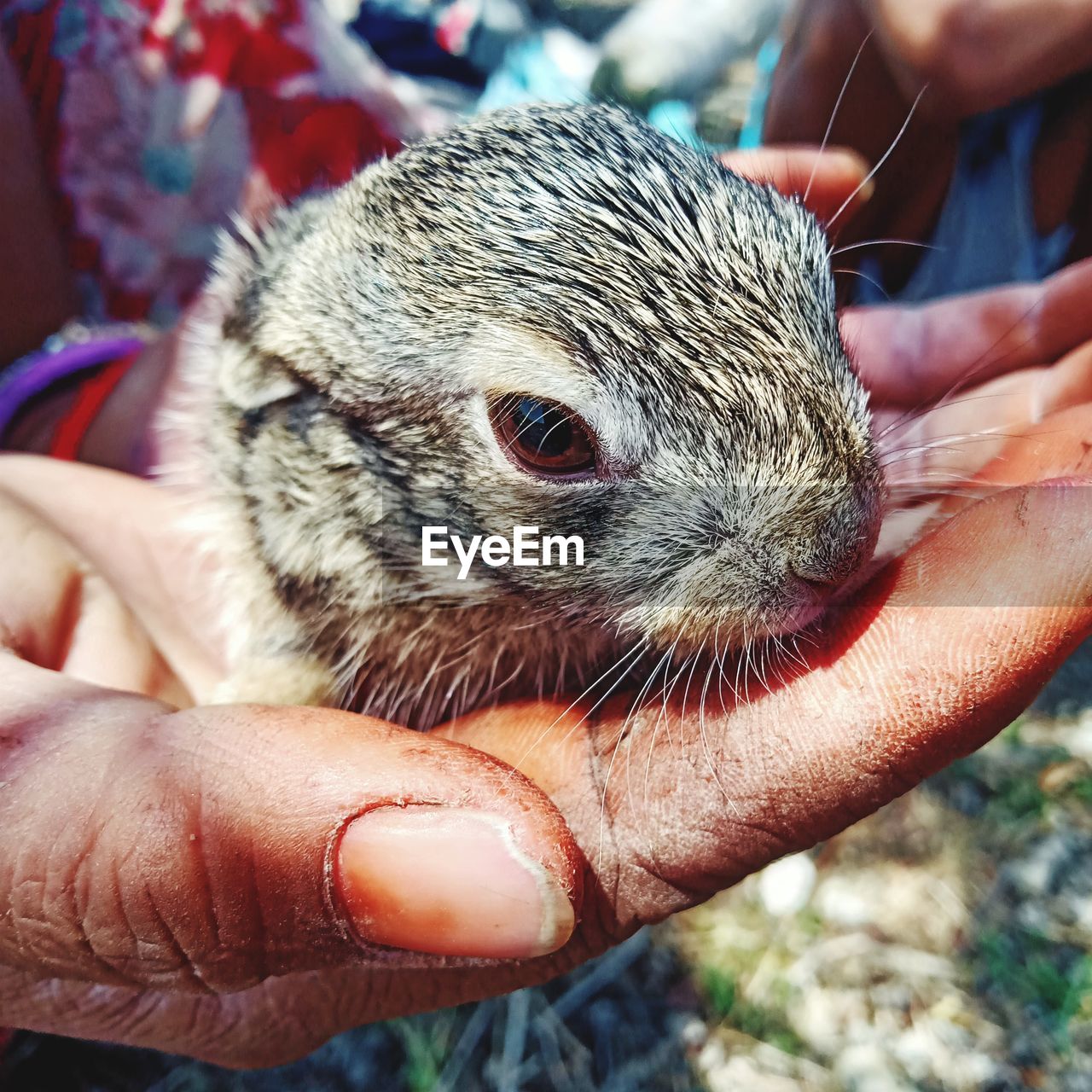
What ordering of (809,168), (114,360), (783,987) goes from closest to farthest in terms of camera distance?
1. (783,987)
2. (809,168)
3. (114,360)

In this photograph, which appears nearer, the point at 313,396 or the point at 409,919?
the point at 409,919

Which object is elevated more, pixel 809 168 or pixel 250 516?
pixel 809 168

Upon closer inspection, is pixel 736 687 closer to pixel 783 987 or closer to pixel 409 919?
pixel 409 919

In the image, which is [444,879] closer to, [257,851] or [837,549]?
[257,851]

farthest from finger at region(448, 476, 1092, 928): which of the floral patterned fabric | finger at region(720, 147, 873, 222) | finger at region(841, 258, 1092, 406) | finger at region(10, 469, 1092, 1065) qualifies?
the floral patterned fabric

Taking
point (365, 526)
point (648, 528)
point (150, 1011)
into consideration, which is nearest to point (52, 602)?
point (365, 526)

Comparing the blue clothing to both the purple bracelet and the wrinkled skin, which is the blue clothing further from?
the purple bracelet

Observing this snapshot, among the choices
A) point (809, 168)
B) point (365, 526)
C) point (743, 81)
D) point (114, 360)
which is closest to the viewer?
point (365, 526)
